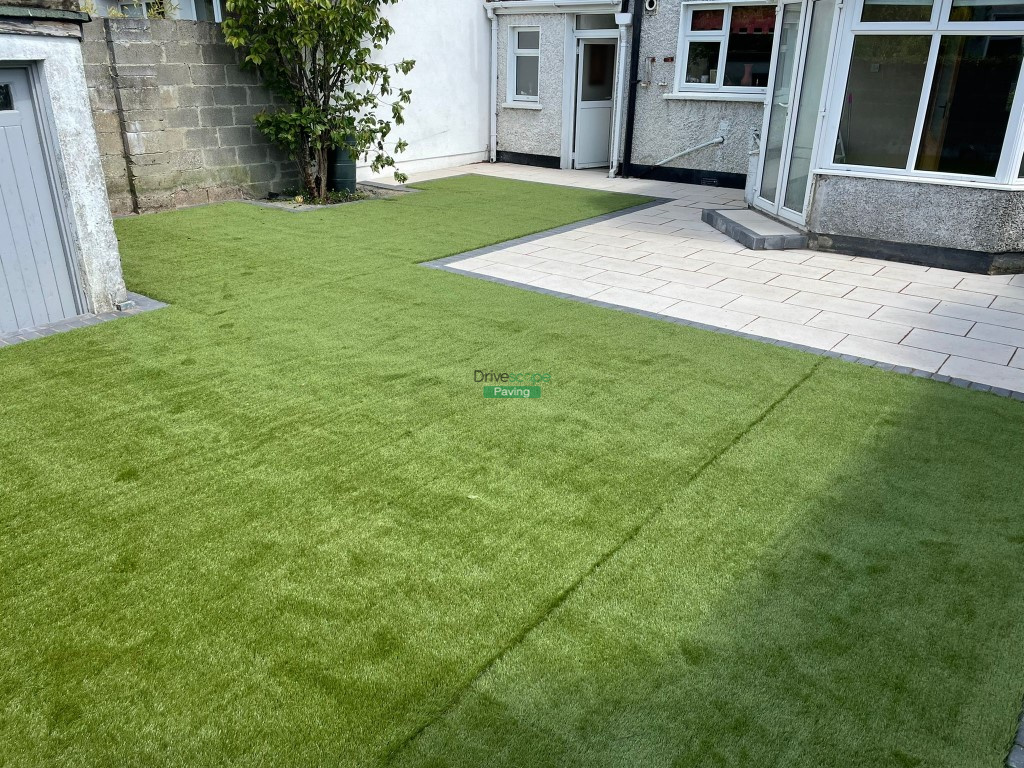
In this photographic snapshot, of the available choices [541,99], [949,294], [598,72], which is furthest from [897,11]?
[541,99]

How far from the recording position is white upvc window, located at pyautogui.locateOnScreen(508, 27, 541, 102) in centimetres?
1333

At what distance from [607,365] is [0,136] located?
14.1 feet

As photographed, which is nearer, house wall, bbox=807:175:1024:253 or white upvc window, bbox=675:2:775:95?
house wall, bbox=807:175:1024:253

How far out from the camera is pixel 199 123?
31.4ft

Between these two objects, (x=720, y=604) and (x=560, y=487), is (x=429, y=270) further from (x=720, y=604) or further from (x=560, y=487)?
(x=720, y=604)

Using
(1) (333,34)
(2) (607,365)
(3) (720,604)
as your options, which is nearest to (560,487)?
(3) (720,604)

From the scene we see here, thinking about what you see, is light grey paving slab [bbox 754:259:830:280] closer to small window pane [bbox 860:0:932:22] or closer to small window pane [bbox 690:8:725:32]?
small window pane [bbox 860:0:932:22]

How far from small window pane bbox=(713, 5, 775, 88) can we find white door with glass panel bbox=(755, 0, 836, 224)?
6.47ft

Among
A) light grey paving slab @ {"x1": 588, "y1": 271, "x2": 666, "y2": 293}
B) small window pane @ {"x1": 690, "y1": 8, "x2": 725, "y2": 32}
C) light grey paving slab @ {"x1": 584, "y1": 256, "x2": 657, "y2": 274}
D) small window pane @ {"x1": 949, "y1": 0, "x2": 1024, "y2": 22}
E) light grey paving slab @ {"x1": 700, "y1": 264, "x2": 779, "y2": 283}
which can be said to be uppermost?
small window pane @ {"x1": 690, "y1": 8, "x2": 725, "y2": 32}

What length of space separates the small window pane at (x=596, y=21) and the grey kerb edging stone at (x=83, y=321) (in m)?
9.35

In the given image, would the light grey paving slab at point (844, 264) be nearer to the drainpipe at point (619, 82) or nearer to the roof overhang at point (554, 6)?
the drainpipe at point (619, 82)

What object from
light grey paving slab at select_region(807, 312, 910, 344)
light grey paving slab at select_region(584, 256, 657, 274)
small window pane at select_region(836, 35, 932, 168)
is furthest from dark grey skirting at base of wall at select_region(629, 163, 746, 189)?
light grey paving slab at select_region(807, 312, 910, 344)

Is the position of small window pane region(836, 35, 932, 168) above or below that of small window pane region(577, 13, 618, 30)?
below

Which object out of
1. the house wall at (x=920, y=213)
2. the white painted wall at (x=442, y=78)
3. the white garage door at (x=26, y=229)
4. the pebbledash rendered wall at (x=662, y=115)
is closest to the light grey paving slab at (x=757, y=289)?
the house wall at (x=920, y=213)
